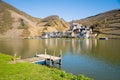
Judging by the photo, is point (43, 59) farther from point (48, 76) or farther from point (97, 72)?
point (48, 76)

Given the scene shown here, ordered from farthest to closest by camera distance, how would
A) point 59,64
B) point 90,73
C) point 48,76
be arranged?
point 59,64, point 90,73, point 48,76

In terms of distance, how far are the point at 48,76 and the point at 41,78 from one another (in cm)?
161

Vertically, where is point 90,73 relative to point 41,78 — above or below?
below

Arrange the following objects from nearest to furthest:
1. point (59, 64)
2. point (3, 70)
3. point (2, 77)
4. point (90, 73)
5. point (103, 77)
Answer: point (2, 77) → point (3, 70) → point (103, 77) → point (90, 73) → point (59, 64)

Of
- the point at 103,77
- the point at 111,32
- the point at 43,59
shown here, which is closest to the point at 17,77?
the point at 103,77

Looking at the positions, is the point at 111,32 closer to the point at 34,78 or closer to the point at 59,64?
the point at 59,64

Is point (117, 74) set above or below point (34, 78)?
below

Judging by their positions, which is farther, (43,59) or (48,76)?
(43,59)

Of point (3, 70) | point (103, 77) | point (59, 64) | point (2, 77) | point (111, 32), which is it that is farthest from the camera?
point (111, 32)

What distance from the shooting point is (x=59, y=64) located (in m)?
44.4

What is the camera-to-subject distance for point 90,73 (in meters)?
35.1

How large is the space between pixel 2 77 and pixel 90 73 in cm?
1854

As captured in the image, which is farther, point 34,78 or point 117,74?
point 117,74

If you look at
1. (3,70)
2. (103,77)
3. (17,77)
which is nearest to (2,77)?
(17,77)
